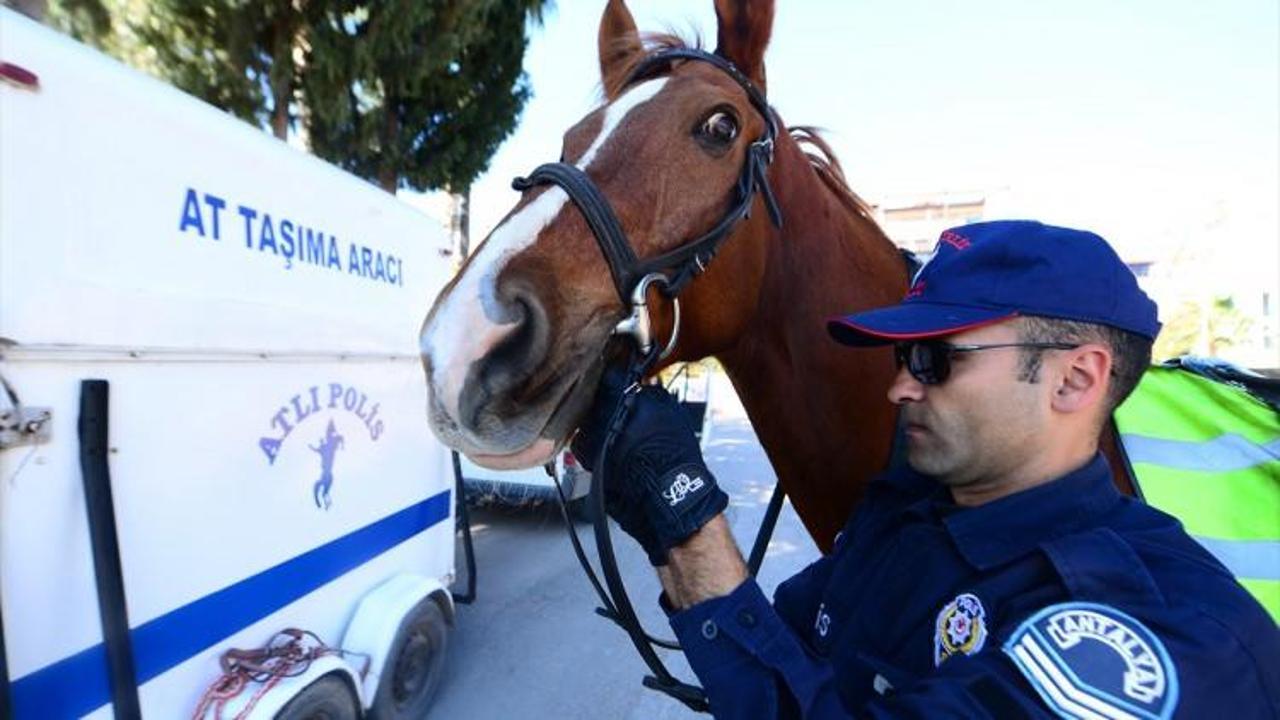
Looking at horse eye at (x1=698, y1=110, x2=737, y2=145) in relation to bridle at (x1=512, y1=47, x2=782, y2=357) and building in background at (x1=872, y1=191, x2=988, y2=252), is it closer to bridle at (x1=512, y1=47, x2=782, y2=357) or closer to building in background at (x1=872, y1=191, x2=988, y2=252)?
bridle at (x1=512, y1=47, x2=782, y2=357)

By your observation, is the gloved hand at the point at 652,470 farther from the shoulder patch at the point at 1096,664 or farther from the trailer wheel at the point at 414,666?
the trailer wheel at the point at 414,666

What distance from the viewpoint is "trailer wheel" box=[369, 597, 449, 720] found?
3389 mm

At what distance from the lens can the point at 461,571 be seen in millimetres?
5910

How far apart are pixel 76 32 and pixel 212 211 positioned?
5843mm

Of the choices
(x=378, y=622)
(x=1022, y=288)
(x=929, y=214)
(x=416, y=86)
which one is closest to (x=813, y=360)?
(x=1022, y=288)

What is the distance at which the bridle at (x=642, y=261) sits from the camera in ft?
4.22

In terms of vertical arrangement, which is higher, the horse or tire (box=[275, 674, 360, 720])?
the horse

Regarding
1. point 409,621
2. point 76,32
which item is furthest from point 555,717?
point 76,32

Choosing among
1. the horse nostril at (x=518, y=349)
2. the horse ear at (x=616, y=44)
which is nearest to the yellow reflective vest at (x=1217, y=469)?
the horse nostril at (x=518, y=349)

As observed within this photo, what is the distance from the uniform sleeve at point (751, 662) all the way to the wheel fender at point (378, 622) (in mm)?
2667

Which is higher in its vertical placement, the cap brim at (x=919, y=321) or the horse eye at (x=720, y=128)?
the horse eye at (x=720, y=128)

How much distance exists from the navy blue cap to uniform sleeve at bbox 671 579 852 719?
544mm

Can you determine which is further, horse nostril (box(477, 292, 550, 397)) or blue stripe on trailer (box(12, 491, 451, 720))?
blue stripe on trailer (box(12, 491, 451, 720))

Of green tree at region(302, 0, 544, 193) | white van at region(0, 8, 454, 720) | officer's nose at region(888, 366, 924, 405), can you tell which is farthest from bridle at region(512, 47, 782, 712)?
green tree at region(302, 0, 544, 193)
